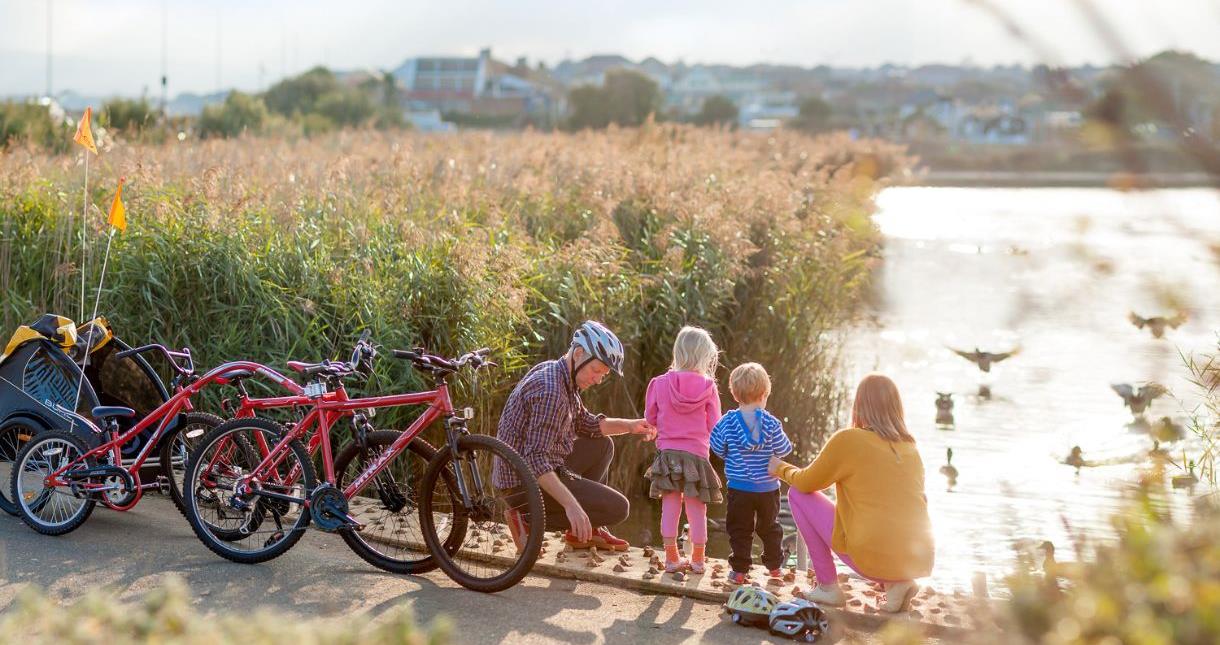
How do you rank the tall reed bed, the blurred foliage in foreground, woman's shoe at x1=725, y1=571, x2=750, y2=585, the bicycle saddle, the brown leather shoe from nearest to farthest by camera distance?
the blurred foliage in foreground, woman's shoe at x1=725, y1=571, x2=750, y2=585, the bicycle saddle, the brown leather shoe, the tall reed bed

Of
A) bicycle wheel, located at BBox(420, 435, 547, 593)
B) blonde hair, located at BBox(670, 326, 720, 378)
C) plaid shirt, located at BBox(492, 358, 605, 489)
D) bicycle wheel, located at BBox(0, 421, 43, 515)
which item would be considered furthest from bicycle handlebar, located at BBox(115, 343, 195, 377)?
blonde hair, located at BBox(670, 326, 720, 378)

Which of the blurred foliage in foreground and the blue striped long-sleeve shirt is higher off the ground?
the blurred foliage in foreground

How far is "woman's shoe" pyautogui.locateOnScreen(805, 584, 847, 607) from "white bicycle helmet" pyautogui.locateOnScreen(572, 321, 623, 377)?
1.37 m

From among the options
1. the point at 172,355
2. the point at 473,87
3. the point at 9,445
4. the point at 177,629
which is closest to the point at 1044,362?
the point at 172,355

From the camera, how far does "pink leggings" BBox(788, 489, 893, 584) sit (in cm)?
585

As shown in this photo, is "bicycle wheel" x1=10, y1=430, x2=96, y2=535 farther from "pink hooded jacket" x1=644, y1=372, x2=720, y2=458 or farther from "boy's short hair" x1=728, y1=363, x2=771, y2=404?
"boy's short hair" x1=728, y1=363, x2=771, y2=404

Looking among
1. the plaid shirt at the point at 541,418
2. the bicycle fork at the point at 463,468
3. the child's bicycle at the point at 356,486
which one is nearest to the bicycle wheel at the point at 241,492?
the child's bicycle at the point at 356,486

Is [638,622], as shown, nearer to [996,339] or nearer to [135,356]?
[135,356]

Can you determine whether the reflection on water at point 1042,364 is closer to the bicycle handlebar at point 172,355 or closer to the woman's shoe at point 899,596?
the woman's shoe at point 899,596

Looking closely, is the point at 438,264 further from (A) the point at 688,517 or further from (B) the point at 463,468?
(A) the point at 688,517

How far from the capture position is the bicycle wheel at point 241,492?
612 cm

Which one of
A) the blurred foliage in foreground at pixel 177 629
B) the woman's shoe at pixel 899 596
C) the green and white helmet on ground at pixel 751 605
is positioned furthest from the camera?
the woman's shoe at pixel 899 596

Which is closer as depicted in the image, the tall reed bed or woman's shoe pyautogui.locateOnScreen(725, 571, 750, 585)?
woman's shoe pyautogui.locateOnScreen(725, 571, 750, 585)

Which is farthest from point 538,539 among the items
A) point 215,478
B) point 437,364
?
point 215,478
